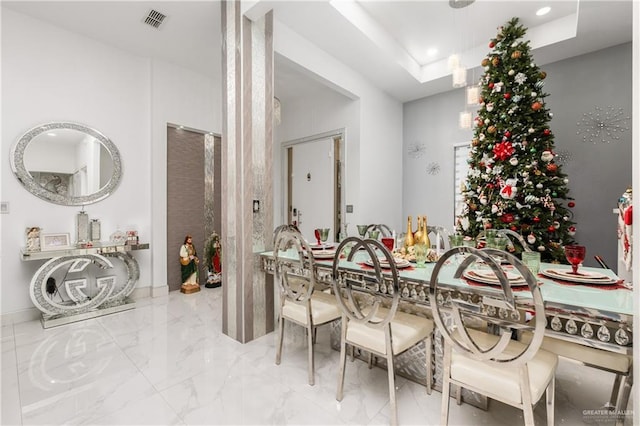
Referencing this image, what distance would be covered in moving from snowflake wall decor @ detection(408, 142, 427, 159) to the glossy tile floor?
3327 mm

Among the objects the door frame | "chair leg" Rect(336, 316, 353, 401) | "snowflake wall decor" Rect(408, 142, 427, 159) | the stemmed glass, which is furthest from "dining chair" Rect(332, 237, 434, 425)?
"snowflake wall decor" Rect(408, 142, 427, 159)

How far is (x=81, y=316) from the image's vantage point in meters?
2.84

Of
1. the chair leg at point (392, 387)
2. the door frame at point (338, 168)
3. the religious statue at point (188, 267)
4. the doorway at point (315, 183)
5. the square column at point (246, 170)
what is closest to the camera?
the chair leg at point (392, 387)

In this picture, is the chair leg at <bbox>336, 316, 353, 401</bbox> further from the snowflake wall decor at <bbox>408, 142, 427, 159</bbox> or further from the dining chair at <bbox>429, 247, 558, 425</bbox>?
the snowflake wall decor at <bbox>408, 142, 427, 159</bbox>

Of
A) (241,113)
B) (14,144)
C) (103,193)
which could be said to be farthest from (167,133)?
(241,113)

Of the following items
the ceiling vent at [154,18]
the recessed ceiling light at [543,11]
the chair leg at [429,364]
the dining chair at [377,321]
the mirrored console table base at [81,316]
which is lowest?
the mirrored console table base at [81,316]

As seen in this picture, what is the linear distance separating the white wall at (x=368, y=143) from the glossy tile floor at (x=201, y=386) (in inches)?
87.9

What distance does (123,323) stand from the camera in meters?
2.76

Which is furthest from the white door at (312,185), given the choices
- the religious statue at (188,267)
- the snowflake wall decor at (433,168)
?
the religious statue at (188,267)

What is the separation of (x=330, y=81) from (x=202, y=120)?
6.10 feet

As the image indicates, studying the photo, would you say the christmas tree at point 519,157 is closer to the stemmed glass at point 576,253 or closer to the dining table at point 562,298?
the dining table at point 562,298

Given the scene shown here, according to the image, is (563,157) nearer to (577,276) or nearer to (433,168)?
(433,168)

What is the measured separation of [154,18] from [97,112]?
1212 mm

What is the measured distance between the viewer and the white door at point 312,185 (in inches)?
175
